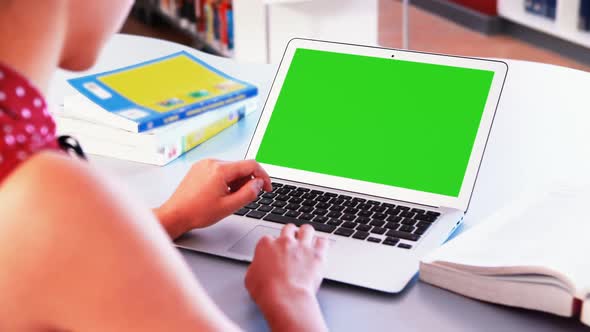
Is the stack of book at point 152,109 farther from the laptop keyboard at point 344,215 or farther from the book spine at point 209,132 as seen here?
the laptop keyboard at point 344,215

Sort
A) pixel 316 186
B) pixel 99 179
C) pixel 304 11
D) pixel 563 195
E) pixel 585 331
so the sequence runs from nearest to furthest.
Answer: pixel 99 179, pixel 585 331, pixel 563 195, pixel 316 186, pixel 304 11

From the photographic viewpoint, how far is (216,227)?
112cm

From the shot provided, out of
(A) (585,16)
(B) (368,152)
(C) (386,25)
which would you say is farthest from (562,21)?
(B) (368,152)

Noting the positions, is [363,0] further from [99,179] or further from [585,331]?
[99,179]

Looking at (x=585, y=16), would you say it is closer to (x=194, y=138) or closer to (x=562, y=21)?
(x=562, y=21)

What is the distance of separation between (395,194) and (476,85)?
0.19m

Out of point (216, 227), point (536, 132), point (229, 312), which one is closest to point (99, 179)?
point (229, 312)

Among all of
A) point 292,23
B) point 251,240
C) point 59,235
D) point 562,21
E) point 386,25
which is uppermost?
point 59,235

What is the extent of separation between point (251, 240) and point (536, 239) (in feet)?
1.14

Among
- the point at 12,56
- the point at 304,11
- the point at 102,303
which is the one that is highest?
the point at 12,56

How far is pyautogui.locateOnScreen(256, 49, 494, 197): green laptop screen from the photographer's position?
1172mm

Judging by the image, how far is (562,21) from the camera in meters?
4.32

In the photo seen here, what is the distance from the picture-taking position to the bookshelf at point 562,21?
4.22 m

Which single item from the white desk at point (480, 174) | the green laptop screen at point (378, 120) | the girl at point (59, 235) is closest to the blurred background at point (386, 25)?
the white desk at point (480, 174)
